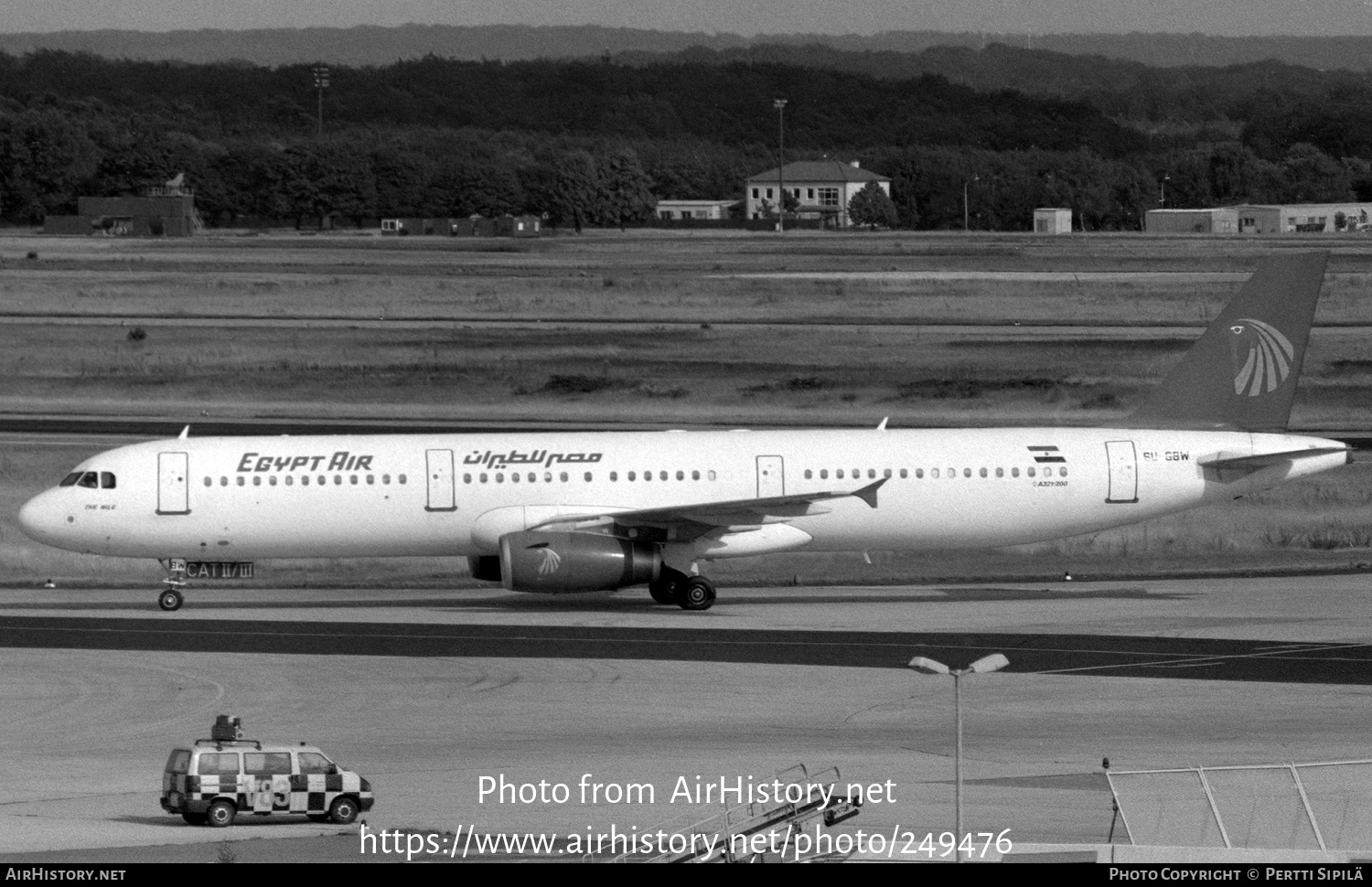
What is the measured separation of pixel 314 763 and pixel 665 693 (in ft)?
32.2

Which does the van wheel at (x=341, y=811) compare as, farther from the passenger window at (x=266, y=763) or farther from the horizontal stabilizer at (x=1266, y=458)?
the horizontal stabilizer at (x=1266, y=458)

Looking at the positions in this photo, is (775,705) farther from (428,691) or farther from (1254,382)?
(1254,382)

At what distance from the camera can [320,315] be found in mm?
100125

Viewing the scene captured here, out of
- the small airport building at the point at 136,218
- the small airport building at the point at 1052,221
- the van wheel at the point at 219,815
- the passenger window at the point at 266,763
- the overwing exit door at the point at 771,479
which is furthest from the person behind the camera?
the small airport building at the point at 1052,221

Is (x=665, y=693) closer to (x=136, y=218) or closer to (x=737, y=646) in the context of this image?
(x=737, y=646)

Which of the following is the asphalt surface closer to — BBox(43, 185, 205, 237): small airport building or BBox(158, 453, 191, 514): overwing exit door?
BBox(158, 453, 191, 514): overwing exit door

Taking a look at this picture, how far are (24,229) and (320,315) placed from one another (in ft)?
346

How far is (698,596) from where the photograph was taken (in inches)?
1702

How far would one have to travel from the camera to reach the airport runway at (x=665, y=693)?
26.9 m

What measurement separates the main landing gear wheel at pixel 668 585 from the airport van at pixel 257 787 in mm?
17815

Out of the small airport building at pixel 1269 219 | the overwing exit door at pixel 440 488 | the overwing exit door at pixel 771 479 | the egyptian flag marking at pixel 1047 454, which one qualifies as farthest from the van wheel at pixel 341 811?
the small airport building at pixel 1269 219

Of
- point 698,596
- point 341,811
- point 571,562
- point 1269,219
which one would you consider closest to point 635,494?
point 698,596

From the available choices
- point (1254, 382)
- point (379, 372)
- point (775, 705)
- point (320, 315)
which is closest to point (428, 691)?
point (775, 705)

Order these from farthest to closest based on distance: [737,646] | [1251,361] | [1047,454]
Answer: [1251,361] → [1047,454] → [737,646]
